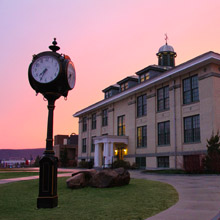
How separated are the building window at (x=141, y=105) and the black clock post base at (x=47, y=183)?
27616mm

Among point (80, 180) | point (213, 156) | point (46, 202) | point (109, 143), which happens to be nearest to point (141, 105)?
point (109, 143)

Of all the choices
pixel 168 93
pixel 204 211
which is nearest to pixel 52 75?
pixel 204 211

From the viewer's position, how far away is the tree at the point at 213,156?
20844mm

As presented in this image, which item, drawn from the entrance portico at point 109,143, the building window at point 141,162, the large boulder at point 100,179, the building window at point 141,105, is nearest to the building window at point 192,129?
the building window at point 141,105

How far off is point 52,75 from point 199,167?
15.8 m

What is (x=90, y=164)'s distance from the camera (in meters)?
41.9

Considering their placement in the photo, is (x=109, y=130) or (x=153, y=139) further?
(x=109, y=130)

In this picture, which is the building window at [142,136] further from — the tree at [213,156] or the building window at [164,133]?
the tree at [213,156]

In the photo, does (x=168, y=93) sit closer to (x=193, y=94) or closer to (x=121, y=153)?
(x=193, y=94)

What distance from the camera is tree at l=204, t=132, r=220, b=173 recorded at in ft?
68.4

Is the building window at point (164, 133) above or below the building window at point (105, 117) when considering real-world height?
below

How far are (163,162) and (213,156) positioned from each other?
9643 millimetres

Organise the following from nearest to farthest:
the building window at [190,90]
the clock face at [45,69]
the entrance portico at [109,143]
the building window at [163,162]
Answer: the clock face at [45,69], the building window at [190,90], the building window at [163,162], the entrance portico at [109,143]

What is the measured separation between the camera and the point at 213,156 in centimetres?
2156
